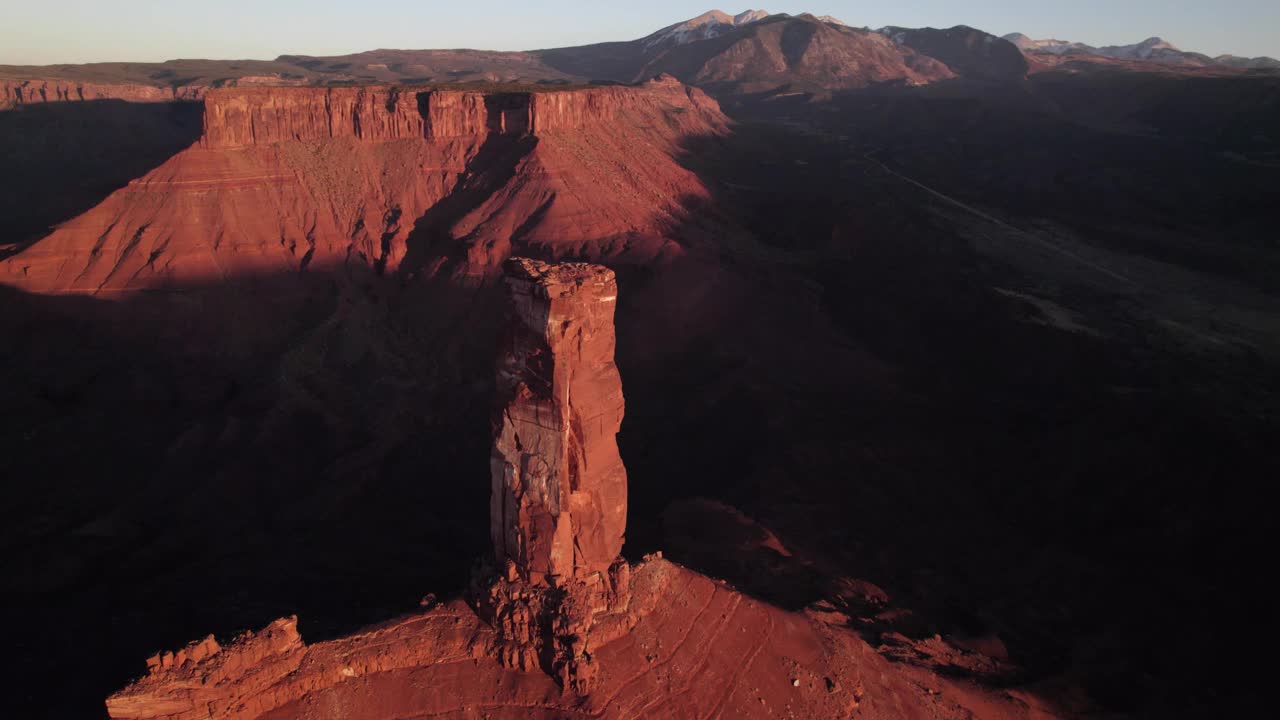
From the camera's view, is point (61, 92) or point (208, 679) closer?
point (208, 679)

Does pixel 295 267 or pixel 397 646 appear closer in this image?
pixel 397 646

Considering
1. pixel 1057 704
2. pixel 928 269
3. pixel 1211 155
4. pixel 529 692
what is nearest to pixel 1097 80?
pixel 1211 155

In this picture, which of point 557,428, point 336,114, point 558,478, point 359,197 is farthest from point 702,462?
point 336,114

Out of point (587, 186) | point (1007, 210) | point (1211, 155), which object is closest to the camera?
point (587, 186)

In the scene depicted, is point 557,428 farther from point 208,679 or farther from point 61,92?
point 61,92

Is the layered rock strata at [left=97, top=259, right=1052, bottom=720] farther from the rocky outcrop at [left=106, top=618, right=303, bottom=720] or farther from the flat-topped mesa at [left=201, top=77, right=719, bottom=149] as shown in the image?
the flat-topped mesa at [left=201, top=77, right=719, bottom=149]

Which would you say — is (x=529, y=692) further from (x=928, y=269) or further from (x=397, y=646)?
(x=928, y=269)

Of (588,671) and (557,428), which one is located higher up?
(557,428)
